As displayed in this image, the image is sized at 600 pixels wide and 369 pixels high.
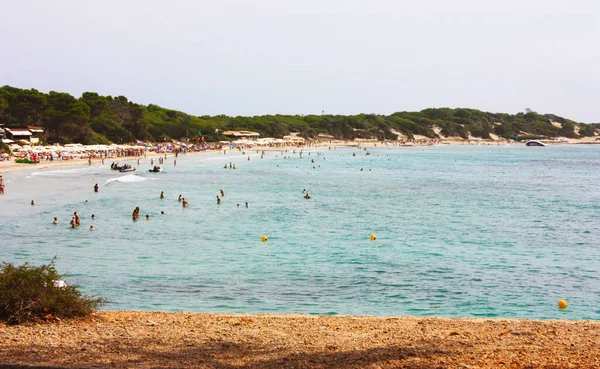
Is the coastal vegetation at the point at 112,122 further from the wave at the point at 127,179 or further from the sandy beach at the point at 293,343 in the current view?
the sandy beach at the point at 293,343

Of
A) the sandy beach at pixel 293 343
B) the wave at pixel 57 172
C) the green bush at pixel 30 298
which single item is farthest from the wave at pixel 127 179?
the green bush at pixel 30 298

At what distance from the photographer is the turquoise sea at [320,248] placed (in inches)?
643

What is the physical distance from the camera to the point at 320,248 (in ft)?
79.3

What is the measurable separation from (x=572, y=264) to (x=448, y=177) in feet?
152

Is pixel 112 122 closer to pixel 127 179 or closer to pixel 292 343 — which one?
pixel 127 179

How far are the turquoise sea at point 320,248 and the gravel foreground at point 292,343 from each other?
10.8 feet

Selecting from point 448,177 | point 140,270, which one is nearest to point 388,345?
point 140,270

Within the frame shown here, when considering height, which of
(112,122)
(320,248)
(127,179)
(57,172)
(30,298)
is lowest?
(320,248)

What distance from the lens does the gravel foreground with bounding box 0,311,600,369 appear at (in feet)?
27.6

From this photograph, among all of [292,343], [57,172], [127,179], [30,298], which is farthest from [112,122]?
[292,343]

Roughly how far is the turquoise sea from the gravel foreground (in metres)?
3.29

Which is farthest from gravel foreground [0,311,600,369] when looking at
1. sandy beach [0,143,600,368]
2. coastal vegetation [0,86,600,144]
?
coastal vegetation [0,86,600,144]

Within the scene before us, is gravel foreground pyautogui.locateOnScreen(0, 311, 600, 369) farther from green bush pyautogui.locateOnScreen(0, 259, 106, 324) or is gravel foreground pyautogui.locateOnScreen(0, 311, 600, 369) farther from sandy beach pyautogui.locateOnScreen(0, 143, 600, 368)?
green bush pyautogui.locateOnScreen(0, 259, 106, 324)

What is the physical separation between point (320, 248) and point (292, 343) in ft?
47.0
